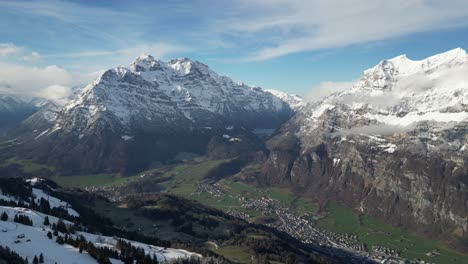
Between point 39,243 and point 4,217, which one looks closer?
point 39,243

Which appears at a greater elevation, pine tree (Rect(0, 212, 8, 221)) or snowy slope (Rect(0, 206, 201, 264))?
pine tree (Rect(0, 212, 8, 221))

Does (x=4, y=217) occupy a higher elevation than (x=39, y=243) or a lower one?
higher

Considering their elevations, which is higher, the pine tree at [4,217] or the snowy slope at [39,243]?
the pine tree at [4,217]

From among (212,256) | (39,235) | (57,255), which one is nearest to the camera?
(57,255)

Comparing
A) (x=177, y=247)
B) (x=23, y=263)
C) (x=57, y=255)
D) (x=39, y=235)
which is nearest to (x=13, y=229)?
(x=39, y=235)

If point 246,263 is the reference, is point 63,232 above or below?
above

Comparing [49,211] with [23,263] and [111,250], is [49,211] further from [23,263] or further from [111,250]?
[23,263]

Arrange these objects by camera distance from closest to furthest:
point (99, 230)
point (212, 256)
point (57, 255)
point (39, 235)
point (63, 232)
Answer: point (57, 255)
point (39, 235)
point (63, 232)
point (212, 256)
point (99, 230)

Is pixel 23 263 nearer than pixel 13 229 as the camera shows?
Yes

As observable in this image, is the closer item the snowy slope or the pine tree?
the snowy slope

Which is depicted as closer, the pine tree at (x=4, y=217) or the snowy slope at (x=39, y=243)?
the snowy slope at (x=39, y=243)
